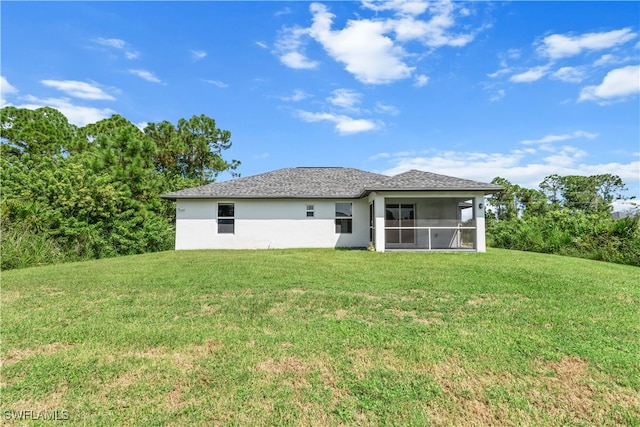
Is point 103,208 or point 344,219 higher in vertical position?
point 103,208

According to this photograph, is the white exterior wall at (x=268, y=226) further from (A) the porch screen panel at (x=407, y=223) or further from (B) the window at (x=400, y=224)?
(A) the porch screen panel at (x=407, y=223)

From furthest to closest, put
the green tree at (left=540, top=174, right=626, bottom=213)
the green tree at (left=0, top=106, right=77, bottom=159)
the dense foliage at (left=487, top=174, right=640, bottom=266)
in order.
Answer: the green tree at (left=540, top=174, right=626, bottom=213)
the green tree at (left=0, top=106, right=77, bottom=159)
the dense foliage at (left=487, top=174, right=640, bottom=266)

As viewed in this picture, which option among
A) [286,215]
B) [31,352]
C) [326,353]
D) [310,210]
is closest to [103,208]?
[286,215]

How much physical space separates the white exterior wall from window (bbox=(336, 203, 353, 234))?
0.72 feet

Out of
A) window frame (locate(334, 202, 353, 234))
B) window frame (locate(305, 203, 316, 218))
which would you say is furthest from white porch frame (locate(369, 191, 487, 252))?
window frame (locate(305, 203, 316, 218))

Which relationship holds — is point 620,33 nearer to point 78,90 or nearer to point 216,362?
point 216,362

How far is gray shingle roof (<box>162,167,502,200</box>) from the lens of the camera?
Answer: 13.5 m

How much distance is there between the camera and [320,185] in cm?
1750

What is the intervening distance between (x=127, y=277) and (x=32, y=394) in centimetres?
562

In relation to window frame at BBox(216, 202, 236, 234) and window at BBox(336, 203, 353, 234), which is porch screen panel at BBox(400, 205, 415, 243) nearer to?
window at BBox(336, 203, 353, 234)

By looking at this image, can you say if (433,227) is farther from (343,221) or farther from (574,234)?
(574,234)

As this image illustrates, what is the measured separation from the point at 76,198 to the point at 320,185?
11542 mm

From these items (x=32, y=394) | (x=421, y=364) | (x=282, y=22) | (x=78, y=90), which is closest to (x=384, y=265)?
(x=421, y=364)

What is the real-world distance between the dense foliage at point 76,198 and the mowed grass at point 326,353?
787cm
